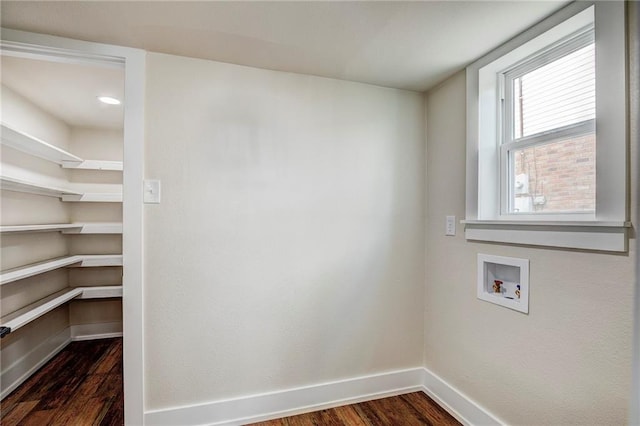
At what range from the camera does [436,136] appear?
84.6 inches

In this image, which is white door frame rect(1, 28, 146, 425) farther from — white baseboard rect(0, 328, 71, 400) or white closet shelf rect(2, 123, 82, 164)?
white baseboard rect(0, 328, 71, 400)

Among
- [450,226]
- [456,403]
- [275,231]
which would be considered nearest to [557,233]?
[450,226]

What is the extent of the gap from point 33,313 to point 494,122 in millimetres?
3390

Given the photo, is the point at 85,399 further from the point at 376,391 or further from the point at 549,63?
the point at 549,63

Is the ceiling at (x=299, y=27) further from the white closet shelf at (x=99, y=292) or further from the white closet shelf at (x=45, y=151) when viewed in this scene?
the white closet shelf at (x=99, y=292)

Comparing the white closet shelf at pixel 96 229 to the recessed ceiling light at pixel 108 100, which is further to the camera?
the white closet shelf at pixel 96 229

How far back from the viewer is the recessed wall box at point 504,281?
1.51m

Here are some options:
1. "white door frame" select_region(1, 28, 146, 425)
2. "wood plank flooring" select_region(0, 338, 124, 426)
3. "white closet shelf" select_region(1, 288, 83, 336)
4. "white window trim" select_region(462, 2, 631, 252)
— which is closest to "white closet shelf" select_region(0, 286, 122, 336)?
"white closet shelf" select_region(1, 288, 83, 336)

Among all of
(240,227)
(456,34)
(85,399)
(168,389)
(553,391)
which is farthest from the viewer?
(85,399)

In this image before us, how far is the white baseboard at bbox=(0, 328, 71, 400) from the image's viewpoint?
2158mm

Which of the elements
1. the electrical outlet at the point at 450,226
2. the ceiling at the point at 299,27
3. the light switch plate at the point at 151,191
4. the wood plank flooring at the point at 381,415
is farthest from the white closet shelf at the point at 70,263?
the electrical outlet at the point at 450,226

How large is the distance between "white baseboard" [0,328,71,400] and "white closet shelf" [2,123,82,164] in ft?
5.26

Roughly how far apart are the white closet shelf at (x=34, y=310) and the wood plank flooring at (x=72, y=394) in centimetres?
51

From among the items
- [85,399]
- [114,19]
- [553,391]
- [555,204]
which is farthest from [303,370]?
[114,19]
